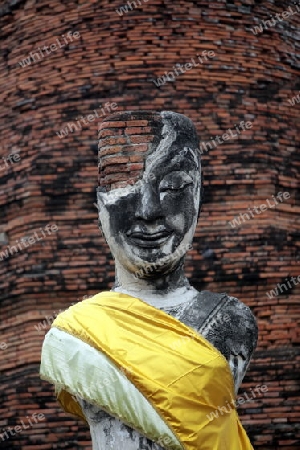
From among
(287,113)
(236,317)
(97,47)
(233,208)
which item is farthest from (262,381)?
(236,317)

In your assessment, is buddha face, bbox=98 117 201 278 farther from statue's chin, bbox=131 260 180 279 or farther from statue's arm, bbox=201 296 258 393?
statue's arm, bbox=201 296 258 393

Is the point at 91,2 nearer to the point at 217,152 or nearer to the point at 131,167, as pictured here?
the point at 217,152

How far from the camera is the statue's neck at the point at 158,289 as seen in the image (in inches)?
235

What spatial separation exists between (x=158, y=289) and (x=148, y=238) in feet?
0.98

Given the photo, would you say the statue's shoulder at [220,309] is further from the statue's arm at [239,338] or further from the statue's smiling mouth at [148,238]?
the statue's smiling mouth at [148,238]

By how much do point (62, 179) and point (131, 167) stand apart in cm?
422

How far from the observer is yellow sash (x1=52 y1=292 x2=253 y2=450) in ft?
18.0

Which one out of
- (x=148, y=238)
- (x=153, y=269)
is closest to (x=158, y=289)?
(x=153, y=269)

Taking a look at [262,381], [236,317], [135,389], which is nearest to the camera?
[135,389]

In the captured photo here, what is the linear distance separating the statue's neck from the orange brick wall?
3862mm

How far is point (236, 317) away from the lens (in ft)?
19.2

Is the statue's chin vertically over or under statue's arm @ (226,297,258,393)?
over

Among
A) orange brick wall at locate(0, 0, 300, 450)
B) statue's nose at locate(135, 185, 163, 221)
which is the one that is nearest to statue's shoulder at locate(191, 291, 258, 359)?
statue's nose at locate(135, 185, 163, 221)

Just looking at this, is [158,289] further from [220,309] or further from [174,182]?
[174,182]
